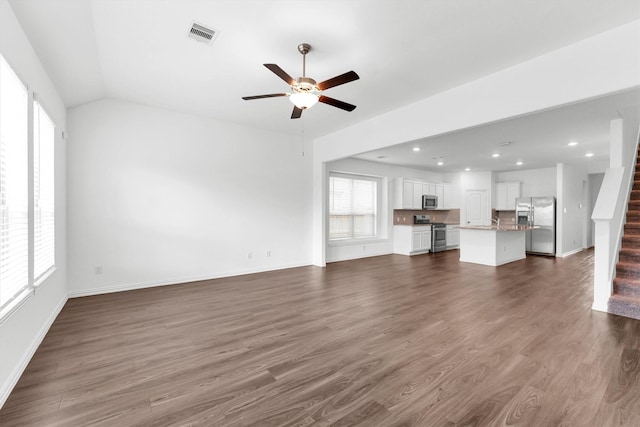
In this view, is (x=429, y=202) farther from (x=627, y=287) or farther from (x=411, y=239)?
(x=627, y=287)

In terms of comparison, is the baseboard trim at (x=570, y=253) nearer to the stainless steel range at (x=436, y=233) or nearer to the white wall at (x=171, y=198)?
the stainless steel range at (x=436, y=233)

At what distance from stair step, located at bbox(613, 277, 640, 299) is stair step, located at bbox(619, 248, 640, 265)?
0.42 metres

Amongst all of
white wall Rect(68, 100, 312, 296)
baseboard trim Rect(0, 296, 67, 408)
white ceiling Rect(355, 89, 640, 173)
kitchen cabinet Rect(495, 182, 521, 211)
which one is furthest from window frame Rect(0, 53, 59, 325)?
kitchen cabinet Rect(495, 182, 521, 211)

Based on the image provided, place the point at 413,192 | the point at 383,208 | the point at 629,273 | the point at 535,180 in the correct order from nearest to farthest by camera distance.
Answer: the point at 629,273 < the point at 383,208 < the point at 413,192 < the point at 535,180

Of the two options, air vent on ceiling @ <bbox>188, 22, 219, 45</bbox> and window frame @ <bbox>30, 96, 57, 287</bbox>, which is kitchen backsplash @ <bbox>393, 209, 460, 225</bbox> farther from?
window frame @ <bbox>30, 96, 57, 287</bbox>

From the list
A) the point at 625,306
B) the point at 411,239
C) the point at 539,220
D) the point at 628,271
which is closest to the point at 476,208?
the point at 539,220

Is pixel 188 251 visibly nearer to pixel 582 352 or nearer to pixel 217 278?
pixel 217 278

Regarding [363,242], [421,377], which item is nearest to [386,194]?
[363,242]

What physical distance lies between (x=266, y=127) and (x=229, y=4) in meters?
3.39

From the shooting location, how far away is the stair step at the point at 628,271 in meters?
3.80

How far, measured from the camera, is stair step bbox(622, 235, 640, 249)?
165 inches

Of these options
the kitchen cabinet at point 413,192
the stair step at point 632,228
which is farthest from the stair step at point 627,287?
the kitchen cabinet at point 413,192

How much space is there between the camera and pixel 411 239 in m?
8.32

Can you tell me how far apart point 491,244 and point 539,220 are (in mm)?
2913
